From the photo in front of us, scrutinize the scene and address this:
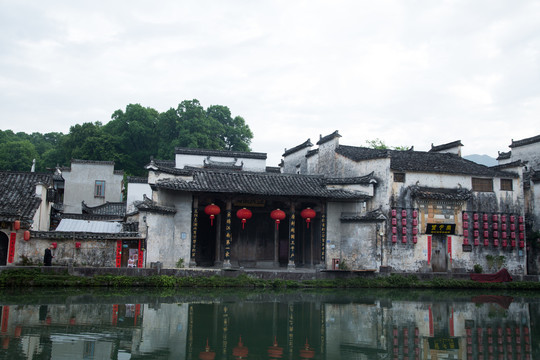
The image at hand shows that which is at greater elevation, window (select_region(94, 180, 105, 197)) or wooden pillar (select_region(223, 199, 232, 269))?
window (select_region(94, 180, 105, 197))

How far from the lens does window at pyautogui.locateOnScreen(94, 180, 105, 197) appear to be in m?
35.9

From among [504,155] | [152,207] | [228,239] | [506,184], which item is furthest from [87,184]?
[504,155]

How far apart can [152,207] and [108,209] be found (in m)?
12.4

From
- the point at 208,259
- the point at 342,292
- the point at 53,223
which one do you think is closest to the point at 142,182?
the point at 53,223

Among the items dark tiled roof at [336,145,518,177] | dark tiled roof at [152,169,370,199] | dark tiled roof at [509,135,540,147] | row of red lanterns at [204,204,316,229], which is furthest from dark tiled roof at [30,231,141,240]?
dark tiled roof at [509,135,540,147]

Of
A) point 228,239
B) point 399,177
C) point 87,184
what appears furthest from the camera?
point 87,184

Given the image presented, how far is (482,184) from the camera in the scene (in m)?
26.6

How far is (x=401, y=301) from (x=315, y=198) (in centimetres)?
739

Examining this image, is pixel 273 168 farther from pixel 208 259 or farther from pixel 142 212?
pixel 142 212

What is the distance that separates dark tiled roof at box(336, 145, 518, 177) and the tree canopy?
800 inches

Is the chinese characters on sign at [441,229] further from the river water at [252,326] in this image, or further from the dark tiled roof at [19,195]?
the dark tiled roof at [19,195]

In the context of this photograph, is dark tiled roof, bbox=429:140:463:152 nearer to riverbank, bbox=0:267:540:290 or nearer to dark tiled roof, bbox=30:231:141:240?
riverbank, bbox=0:267:540:290

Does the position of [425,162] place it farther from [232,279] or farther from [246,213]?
[232,279]

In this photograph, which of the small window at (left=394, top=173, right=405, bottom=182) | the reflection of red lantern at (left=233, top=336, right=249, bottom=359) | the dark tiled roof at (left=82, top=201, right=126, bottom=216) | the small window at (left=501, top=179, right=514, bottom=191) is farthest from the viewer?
the dark tiled roof at (left=82, top=201, right=126, bottom=216)
